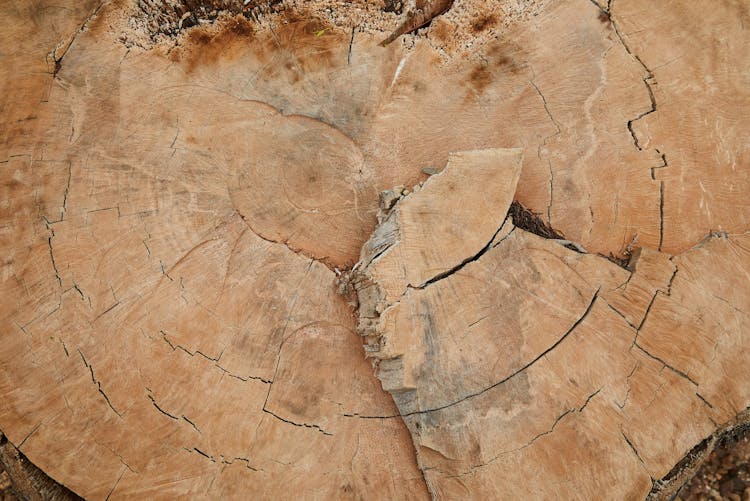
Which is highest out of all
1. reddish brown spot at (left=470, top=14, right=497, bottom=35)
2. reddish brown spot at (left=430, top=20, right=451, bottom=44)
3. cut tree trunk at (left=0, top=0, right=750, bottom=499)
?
reddish brown spot at (left=470, top=14, right=497, bottom=35)

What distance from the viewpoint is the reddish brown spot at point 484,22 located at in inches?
87.9

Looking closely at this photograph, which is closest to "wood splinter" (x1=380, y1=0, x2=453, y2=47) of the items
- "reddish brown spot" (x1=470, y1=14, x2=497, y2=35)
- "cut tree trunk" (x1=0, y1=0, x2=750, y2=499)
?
"cut tree trunk" (x1=0, y1=0, x2=750, y2=499)

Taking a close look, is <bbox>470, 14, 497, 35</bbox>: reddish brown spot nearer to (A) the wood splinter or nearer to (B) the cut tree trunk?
(B) the cut tree trunk

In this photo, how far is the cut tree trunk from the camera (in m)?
1.86

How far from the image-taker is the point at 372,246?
1.96m

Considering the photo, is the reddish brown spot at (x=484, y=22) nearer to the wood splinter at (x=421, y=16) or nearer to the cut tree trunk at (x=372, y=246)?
the cut tree trunk at (x=372, y=246)

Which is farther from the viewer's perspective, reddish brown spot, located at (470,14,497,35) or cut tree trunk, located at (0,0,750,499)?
reddish brown spot, located at (470,14,497,35)

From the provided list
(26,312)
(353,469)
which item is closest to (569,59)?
(353,469)

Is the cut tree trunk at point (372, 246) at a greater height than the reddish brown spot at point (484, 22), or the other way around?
the reddish brown spot at point (484, 22)

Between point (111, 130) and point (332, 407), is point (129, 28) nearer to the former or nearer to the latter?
point (111, 130)

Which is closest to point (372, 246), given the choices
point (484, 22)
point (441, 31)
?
point (441, 31)

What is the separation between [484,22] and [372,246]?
115cm

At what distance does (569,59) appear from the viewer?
2.18 metres

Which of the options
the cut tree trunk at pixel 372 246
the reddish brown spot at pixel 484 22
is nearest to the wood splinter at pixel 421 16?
the cut tree trunk at pixel 372 246
